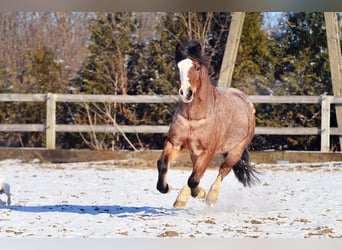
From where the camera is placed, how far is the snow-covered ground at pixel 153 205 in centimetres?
459

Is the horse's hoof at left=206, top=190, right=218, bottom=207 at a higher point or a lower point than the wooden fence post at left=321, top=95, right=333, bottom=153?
lower

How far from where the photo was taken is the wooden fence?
7.62 meters

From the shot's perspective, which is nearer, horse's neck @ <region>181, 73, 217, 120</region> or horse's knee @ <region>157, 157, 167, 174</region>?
horse's knee @ <region>157, 157, 167, 174</region>

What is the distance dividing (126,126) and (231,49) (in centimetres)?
137

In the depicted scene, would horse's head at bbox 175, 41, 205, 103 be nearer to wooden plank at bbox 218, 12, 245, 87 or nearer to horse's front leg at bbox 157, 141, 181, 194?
horse's front leg at bbox 157, 141, 181, 194


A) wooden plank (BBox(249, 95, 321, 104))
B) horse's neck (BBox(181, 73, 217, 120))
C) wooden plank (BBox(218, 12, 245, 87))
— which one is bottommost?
horse's neck (BBox(181, 73, 217, 120))

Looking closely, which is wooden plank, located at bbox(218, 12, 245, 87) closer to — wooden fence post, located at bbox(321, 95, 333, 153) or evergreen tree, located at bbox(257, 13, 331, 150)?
evergreen tree, located at bbox(257, 13, 331, 150)

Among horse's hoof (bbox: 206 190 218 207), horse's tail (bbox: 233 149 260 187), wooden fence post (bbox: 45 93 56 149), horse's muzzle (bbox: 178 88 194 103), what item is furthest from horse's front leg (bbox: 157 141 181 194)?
wooden fence post (bbox: 45 93 56 149)

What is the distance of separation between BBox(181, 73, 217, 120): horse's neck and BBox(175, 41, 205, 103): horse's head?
5cm

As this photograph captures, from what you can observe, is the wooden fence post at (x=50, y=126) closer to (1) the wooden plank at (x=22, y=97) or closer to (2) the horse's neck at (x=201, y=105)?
(1) the wooden plank at (x=22, y=97)

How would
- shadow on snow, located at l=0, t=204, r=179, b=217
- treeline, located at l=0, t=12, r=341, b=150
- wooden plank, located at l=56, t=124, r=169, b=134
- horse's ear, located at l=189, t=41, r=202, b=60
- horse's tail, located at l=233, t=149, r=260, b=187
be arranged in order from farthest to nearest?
wooden plank, located at l=56, t=124, r=169, b=134
treeline, located at l=0, t=12, r=341, b=150
horse's tail, located at l=233, t=149, r=260, b=187
shadow on snow, located at l=0, t=204, r=179, b=217
horse's ear, located at l=189, t=41, r=202, b=60

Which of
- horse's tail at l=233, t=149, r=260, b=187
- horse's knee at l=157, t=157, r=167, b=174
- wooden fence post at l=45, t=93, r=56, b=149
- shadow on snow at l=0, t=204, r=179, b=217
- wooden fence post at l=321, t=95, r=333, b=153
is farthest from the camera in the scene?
wooden fence post at l=45, t=93, r=56, b=149

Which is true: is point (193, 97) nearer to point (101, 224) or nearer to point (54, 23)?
point (101, 224)

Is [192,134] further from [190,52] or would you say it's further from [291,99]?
[291,99]
